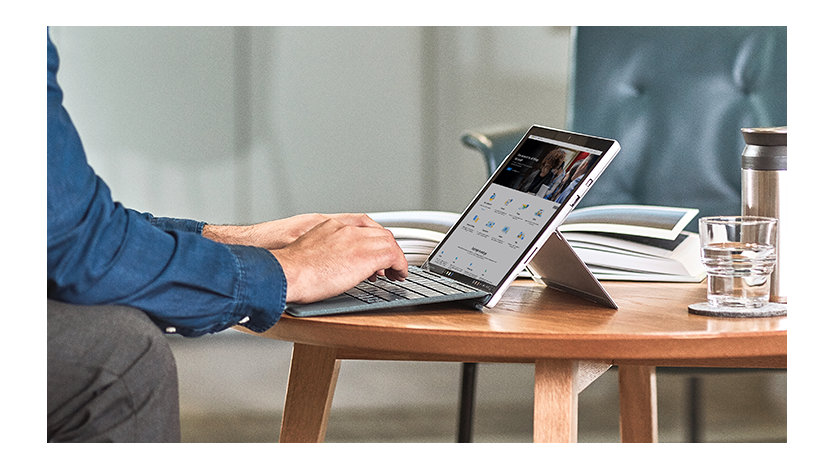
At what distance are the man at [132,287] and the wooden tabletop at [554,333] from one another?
45 mm

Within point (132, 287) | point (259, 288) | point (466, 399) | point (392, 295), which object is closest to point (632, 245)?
point (392, 295)

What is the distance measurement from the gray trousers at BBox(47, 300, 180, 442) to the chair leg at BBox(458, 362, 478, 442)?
0.99 m

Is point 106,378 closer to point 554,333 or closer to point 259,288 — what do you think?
point 259,288

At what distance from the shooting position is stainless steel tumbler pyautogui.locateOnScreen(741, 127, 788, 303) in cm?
82

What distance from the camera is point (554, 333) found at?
708 mm

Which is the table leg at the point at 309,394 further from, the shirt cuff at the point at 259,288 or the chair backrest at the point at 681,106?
the chair backrest at the point at 681,106

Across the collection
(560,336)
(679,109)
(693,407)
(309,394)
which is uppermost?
(679,109)

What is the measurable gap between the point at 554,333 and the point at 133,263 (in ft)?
1.07

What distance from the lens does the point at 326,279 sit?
2.64 ft

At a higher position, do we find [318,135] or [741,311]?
[318,135]
